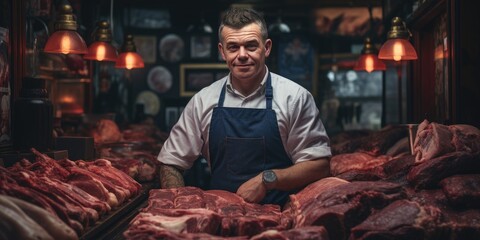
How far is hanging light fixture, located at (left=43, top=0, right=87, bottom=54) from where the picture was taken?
22.2 ft

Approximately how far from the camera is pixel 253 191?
4320 mm

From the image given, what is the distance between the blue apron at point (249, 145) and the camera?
4816mm

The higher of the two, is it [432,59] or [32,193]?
[432,59]

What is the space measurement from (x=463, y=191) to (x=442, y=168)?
0.37 meters

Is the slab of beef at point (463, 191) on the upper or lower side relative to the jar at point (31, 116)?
lower

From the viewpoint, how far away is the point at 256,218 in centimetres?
345

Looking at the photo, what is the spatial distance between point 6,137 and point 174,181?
184 centimetres

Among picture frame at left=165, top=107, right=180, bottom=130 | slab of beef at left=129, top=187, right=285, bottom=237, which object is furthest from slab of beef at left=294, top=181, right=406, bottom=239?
picture frame at left=165, top=107, right=180, bottom=130

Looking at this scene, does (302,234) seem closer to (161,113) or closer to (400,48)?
(400,48)

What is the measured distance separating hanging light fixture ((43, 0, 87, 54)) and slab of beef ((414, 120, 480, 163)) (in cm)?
362

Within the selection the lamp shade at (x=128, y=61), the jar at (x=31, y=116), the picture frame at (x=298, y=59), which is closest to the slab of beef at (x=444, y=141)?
the jar at (x=31, y=116)

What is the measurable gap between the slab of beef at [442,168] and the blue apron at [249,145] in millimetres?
1078

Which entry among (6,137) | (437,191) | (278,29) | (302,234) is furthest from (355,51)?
(302,234)

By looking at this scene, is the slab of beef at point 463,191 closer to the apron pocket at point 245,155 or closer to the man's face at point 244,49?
the apron pocket at point 245,155
